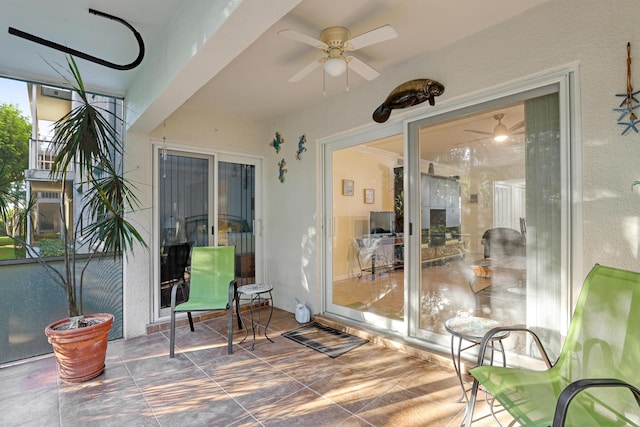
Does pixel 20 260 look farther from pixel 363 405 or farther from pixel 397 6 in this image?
pixel 397 6

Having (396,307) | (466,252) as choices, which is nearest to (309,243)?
(396,307)

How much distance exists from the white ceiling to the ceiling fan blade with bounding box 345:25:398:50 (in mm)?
221

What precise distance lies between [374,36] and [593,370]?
2146mm

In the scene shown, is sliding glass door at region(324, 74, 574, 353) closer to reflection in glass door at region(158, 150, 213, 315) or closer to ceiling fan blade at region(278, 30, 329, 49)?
ceiling fan blade at region(278, 30, 329, 49)

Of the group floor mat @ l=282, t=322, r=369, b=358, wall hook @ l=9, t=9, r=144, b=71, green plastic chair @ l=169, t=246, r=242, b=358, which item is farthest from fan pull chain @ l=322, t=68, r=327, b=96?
floor mat @ l=282, t=322, r=369, b=358

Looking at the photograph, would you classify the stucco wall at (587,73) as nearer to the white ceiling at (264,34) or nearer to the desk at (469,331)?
the white ceiling at (264,34)

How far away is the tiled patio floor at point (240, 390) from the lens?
6.53 feet

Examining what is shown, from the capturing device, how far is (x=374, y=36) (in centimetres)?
201

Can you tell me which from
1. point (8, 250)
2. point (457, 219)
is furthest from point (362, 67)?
point (8, 250)

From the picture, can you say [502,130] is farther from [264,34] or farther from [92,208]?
[92,208]

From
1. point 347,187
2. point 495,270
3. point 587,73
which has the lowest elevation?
point 495,270

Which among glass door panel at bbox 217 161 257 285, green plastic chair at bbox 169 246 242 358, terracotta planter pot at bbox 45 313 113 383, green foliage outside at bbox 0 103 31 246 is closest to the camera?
terracotta planter pot at bbox 45 313 113 383

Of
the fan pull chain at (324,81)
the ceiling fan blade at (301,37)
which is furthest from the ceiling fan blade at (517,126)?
the fan pull chain at (324,81)

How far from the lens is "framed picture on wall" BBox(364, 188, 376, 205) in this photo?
3529 millimetres
